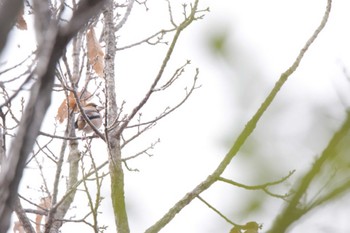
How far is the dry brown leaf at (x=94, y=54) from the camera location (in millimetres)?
4465

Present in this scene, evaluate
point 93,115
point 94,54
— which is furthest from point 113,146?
point 93,115

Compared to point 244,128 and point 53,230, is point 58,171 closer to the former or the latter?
point 53,230

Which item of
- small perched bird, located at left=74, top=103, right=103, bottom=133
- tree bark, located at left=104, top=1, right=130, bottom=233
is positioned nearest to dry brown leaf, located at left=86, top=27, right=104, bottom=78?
tree bark, located at left=104, top=1, right=130, bottom=233

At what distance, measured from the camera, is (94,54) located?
179 inches

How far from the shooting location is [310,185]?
1.55 feet

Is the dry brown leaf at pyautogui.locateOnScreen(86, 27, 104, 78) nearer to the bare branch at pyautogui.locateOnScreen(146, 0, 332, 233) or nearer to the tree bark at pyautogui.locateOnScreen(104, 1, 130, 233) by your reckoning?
the tree bark at pyautogui.locateOnScreen(104, 1, 130, 233)

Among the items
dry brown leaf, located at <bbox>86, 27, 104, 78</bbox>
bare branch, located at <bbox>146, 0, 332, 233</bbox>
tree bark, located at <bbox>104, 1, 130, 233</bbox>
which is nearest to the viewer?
bare branch, located at <bbox>146, 0, 332, 233</bbox>

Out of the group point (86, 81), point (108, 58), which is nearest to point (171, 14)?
point (108, 58)

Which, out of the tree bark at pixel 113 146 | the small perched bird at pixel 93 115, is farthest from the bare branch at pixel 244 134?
the small perched bird at pixel 93 115

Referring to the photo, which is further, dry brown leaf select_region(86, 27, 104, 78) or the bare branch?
dry brown leaf select_region(86, 27, 104, 78)

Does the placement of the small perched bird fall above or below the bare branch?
above

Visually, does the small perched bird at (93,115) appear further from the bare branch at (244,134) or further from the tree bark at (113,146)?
the bare branch at (244,134)

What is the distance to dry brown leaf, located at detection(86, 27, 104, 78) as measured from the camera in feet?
14.6

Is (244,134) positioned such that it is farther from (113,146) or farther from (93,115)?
(93,115)
